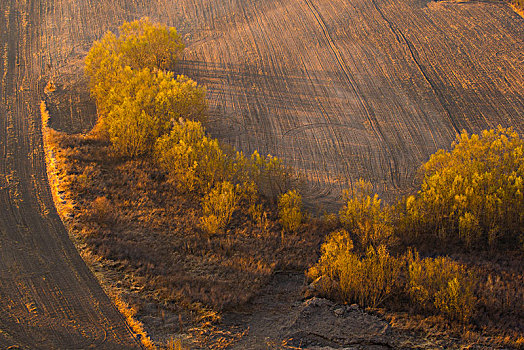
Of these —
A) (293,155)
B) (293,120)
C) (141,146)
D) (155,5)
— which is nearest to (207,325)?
(141,146)

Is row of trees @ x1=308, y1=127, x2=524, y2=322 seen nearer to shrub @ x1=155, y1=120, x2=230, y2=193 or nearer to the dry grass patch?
the dry grass patch

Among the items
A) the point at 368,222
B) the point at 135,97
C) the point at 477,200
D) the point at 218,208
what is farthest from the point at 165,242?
the point at 477,200

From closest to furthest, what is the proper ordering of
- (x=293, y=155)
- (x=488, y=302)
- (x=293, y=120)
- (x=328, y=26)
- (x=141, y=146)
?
(x=488, y=302), (x=141, y=146), (x=293, y=155), (x=293, y=120), (x=328, y=26)

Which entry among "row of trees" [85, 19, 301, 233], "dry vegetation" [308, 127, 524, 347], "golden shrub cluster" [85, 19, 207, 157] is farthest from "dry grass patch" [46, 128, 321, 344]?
"dry vegetation" [308, 127, 524, 347]

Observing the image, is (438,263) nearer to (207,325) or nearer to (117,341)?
(207,325)

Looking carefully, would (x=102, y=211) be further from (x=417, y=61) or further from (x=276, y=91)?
(x=417, y=61)

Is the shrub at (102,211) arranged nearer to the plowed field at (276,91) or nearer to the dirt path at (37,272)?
the dirt path at (37,272)
